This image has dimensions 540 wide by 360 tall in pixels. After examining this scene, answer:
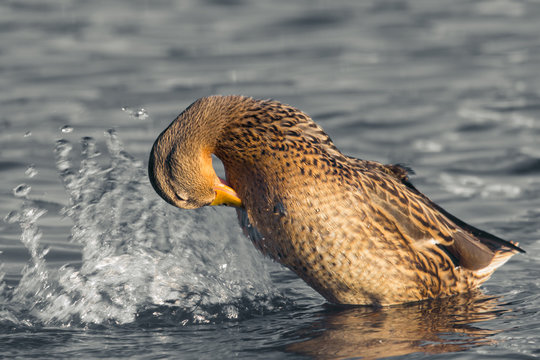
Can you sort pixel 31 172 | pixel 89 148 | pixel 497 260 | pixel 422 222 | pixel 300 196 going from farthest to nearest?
pixel 31 172, pixel 89 148, pixel 497 260, pixel 422 222, pixel 300 196

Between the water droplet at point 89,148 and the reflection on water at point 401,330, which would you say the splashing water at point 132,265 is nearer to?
the water droplet at point 89,148

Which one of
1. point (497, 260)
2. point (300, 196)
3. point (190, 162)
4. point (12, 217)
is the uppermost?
point (190, 162)

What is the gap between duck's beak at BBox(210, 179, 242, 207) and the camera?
23.9ft

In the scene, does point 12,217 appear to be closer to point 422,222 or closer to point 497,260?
point 422,222

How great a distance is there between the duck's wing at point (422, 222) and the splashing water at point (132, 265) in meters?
1.20

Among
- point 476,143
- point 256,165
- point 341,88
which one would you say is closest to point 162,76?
point 341,88

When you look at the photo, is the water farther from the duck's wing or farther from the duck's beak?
the duck's beak

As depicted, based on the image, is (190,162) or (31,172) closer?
(190,162)

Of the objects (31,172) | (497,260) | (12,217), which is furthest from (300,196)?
(31,172)

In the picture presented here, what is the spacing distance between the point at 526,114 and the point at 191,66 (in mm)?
4894

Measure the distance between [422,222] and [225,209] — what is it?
89.4 inches

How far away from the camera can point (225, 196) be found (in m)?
7.33

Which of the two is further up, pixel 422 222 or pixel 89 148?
pixel 89 148

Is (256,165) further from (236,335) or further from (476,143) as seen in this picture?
(476,143)
